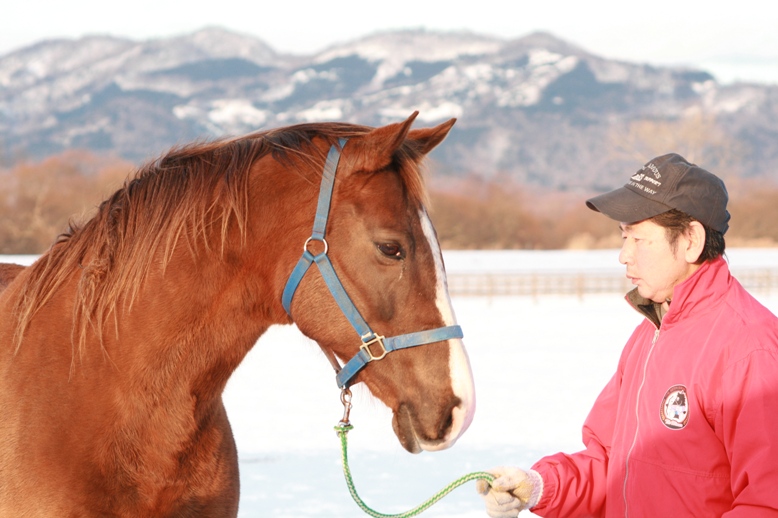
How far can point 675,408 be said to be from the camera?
1.92 metres

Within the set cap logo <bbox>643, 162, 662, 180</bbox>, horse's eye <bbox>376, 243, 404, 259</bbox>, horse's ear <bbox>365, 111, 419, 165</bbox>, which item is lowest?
horse's eye <bbox>376, 243, 404, 259</bbox>

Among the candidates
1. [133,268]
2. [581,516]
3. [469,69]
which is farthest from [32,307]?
[469,69]

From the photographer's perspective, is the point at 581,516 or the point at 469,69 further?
the point at 469,69

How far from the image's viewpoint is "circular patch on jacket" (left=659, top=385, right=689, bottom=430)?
6.23 feet

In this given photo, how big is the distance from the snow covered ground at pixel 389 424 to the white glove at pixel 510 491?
413 mm

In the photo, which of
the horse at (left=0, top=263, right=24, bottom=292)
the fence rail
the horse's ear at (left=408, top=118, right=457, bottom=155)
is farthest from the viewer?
the fence rail

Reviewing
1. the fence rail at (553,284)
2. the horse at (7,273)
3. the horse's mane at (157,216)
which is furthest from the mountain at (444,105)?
the horse's mane at (157,216)

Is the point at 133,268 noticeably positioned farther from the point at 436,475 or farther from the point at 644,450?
the point at 436,475

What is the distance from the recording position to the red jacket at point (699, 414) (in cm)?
172

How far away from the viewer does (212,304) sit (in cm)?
230

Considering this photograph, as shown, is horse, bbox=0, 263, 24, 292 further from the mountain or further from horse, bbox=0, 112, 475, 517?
the mountain

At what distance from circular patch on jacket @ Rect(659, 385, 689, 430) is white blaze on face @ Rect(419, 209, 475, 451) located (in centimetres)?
49

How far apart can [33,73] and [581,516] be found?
686 feet

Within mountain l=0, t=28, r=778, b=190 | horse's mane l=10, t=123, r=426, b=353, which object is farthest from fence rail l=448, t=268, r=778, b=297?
mountain l=0, t=28, r=778, b=190
